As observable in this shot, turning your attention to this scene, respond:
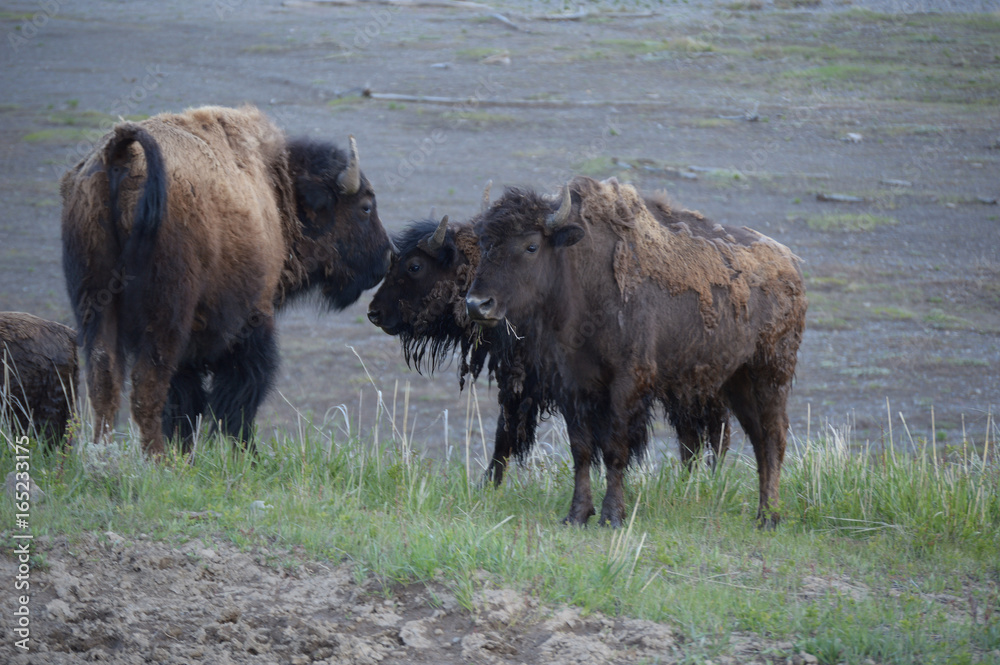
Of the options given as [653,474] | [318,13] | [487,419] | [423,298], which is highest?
[318,13]

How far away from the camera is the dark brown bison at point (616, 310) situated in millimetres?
6414

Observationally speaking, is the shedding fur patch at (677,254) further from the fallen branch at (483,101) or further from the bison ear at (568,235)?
the fallen branch at (483,101)

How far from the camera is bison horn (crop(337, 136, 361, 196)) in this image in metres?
7.98

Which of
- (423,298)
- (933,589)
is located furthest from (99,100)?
(933,589)

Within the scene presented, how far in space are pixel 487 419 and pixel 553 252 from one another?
826 cm

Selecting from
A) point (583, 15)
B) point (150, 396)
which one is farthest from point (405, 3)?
point (150, 396)

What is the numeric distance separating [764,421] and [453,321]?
2.52 meters

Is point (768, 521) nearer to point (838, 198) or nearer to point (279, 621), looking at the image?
point (279, 621)

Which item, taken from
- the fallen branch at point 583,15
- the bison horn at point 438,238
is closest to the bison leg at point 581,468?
the bison horn at point 438,238

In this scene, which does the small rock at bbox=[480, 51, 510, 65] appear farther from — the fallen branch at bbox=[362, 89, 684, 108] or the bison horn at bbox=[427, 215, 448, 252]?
the bison horn at bbox=[427, 215, 448, 252]

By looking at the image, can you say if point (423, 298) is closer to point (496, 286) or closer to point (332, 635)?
point (496, 286)

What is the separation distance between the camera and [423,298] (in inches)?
314

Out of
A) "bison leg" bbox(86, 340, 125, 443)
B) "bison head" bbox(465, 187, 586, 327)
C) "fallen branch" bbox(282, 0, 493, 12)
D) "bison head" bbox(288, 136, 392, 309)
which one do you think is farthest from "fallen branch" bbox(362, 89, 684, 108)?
"bison leg" bbox(86, 340, 125, 443)

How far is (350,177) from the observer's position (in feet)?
26.3
